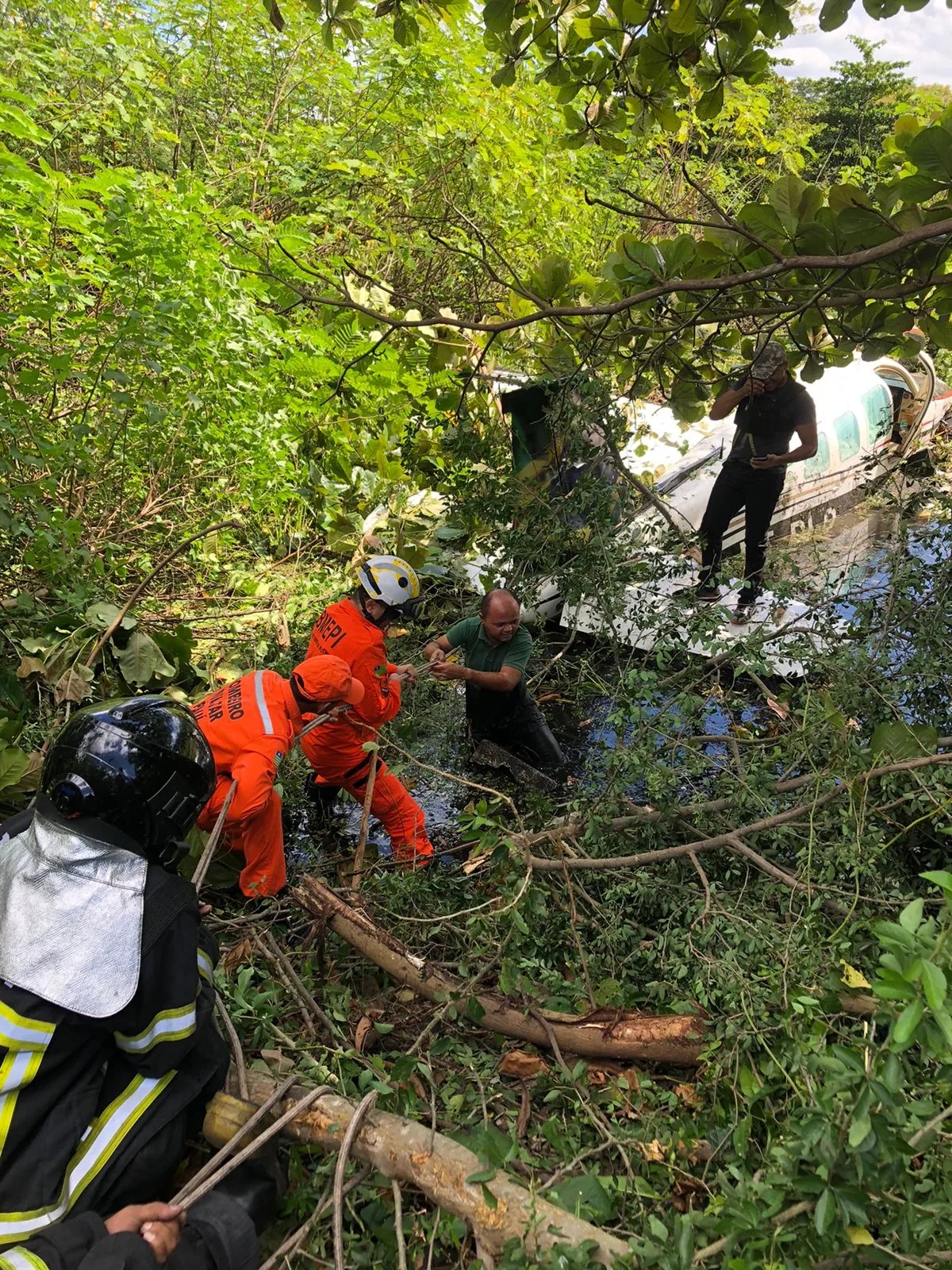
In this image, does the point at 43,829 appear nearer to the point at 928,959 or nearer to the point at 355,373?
the point at 928,959

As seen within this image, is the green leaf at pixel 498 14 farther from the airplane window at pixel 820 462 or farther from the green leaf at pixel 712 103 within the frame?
the airplane window at pixel 820 462

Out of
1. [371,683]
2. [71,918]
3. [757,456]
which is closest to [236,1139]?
[71,918]

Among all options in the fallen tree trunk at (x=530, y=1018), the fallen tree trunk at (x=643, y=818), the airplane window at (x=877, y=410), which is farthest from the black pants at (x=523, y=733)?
the airplane window at (x=877, y=410)

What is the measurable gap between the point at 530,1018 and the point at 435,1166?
862mm

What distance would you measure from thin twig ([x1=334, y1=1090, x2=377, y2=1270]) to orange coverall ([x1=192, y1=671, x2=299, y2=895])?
1.70m

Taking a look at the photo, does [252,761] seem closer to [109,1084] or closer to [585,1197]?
[109,1084]

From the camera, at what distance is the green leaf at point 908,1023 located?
998mm

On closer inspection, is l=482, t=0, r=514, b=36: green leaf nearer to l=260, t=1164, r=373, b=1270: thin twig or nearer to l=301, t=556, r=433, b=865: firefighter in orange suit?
l=301, t=556, r=433, b=865: firefighter in orange suit

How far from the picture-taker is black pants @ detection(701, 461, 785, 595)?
5836 mm

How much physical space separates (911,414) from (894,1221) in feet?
32.5

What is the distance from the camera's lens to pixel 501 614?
4.46 meters

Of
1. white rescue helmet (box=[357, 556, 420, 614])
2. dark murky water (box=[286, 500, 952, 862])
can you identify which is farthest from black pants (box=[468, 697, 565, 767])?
white rescue helmet (box=[357, 556, 420, 614])

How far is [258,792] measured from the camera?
3.47 m

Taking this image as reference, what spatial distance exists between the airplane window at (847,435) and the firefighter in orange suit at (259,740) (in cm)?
636
